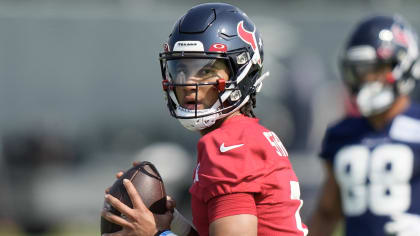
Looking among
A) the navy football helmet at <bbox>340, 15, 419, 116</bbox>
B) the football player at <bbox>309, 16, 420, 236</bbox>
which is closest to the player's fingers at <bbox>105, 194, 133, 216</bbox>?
the football player at <bbox>309, 16, 420, 236</bbox>

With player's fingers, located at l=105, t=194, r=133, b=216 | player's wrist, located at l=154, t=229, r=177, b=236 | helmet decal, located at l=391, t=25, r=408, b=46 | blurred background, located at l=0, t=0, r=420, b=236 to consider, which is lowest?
blurred background, located at l=0, t=0, r=420, b=236

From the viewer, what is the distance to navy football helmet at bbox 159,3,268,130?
3016 mm

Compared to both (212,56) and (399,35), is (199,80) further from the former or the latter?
(399,35)

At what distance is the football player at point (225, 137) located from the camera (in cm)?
273

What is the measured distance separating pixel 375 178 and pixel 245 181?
190 cm

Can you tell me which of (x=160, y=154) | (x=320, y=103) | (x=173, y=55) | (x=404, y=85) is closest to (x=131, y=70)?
(x=160, y=154)

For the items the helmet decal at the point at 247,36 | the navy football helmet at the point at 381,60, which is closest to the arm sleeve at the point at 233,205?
the helmet decal at the point at 247,36

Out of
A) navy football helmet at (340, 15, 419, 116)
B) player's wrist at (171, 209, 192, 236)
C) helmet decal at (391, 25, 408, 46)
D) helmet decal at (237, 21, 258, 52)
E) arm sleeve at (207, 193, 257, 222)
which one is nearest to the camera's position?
arm sleeve at (207, 193, 257, 222)

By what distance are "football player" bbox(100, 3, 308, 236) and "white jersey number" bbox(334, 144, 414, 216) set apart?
1.44 metres

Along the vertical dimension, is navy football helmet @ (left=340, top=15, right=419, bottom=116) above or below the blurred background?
above

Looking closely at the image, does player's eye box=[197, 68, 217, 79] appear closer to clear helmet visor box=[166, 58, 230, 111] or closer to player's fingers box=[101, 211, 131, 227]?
clear helmet visor box=[166, 58, 230, 111]

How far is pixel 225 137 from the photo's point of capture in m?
2.82

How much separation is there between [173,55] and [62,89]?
1012 cm

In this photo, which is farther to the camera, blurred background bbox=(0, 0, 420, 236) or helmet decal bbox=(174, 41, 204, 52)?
blurred background bbox=(0, 0, 420, 236)
